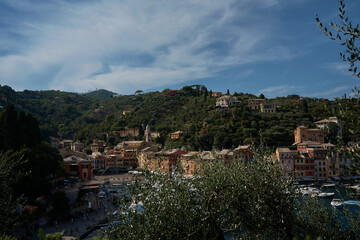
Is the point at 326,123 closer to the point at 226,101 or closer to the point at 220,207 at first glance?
the point at 226,101

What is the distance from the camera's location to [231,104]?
286 ft

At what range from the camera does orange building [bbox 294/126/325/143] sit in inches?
2313

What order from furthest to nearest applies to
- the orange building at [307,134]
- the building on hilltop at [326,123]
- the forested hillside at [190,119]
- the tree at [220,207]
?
the forested hillside at [190,119]
the building on hilltop at [326,123]
the orange building at [307,134]
the tree at [220,207]

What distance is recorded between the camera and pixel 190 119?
286 feet

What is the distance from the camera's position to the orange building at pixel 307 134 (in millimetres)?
58759

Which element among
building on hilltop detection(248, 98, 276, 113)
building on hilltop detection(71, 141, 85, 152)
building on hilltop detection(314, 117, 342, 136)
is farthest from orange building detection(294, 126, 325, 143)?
building on hilltop detection(71, 141, 85, 152)

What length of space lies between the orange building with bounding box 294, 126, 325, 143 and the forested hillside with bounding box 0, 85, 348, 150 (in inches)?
107

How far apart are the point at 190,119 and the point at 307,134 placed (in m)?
36.9

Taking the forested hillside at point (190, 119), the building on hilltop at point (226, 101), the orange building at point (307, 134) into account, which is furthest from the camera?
the building on hilltop at point (226, 101)

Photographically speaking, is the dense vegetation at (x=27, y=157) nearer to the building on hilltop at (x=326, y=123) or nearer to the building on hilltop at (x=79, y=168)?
the building on hilltop at (x=79, y=168)

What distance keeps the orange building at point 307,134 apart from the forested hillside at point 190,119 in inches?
107

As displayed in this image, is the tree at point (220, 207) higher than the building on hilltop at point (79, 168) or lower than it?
higher

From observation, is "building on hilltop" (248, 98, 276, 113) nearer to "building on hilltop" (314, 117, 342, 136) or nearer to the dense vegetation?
"building on hilltop" (314, 117, 342, 136)

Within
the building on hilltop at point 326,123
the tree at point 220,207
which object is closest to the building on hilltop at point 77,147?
the building on hilltop at point 326,123
